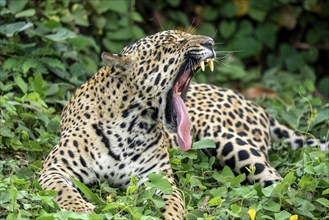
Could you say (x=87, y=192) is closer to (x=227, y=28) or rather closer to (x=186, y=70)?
(x=186, y=70)

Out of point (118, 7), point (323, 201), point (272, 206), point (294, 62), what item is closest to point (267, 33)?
point (294, 62)

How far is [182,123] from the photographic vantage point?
855 centimetres

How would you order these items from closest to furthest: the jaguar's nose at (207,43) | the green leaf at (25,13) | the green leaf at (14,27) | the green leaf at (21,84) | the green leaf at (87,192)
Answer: the green leaf at (87,192) → the jaguar's nose at (207,43) → the green leaf at (21,84) → the green leaf at (14,27) → the green leaf at (25,13)

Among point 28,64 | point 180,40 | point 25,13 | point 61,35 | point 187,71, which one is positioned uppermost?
point 180,40

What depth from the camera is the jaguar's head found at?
8.52 metres

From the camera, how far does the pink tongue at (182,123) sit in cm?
855

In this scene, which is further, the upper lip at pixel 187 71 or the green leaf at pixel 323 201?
the upper lip at pixel 187 71

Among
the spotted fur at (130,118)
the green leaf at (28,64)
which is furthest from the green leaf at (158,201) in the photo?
the green leaf at (28,64)

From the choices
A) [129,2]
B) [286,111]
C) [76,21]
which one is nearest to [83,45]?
[76,21]

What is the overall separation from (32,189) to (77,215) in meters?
1.01

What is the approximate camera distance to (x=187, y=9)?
581 inches

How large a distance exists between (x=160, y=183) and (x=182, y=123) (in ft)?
2.48

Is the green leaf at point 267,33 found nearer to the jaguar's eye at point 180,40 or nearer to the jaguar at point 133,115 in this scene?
the jaguar at point 133,115

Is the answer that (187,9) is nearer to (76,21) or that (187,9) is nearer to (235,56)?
(235,56)
